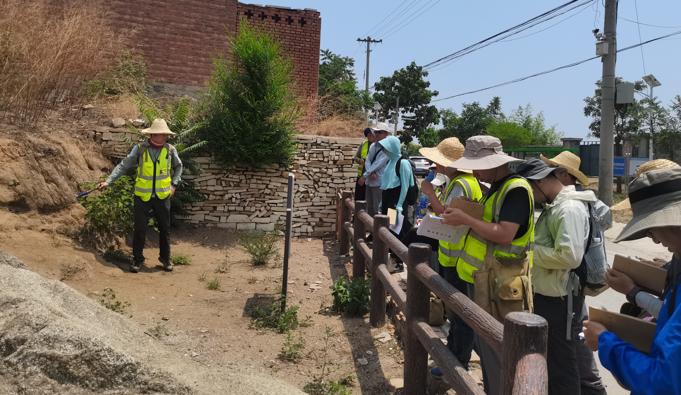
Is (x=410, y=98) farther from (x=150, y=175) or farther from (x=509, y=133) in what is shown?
(x=150, y=175)

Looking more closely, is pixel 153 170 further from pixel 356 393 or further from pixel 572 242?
pixel 572 242

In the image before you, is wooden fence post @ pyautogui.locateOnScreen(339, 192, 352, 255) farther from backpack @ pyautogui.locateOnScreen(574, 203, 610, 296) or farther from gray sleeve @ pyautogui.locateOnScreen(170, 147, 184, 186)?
backpack @ pyautogui.locateOnScreen(574, 203, 610, 296)

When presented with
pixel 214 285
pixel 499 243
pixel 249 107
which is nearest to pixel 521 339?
pixel 499 243

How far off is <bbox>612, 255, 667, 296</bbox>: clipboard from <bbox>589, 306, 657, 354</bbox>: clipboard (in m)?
0.39

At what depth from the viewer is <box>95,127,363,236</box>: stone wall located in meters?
9.61

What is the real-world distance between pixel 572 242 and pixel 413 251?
107cm

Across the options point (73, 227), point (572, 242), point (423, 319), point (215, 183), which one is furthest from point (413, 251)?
point (215, 183)

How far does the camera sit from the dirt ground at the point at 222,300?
4.48 m

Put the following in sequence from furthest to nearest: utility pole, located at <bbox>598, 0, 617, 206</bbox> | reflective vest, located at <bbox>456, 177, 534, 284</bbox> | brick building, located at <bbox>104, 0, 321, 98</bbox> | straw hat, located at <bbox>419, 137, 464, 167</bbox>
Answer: utility pole, located at <bbox>598, 0, 617, 206</bbox> < brick building, located at <bbox>104, 0, 321, 98</bbox> < straw hat, located at <bbox>419, 137, 464, 167</bbox> < reflective vest, located at <bbox>456, 177, 534, 284</bbox>

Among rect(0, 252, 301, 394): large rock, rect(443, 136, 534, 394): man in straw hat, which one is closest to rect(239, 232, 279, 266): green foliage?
rect(0, 252, 301, 394): large rock

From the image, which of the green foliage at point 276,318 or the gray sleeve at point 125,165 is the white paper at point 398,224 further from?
the gray sleeve at point 125,165

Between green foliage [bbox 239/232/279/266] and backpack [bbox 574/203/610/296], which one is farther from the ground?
backpack [bbox 574/203/610/296]

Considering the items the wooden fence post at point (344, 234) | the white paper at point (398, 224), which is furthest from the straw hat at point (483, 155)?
the wooden fence post at point (344, 234)

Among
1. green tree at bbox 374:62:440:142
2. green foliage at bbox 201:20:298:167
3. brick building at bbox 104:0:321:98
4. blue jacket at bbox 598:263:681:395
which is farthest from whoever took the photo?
green tree at bbox 374:62:440:142
